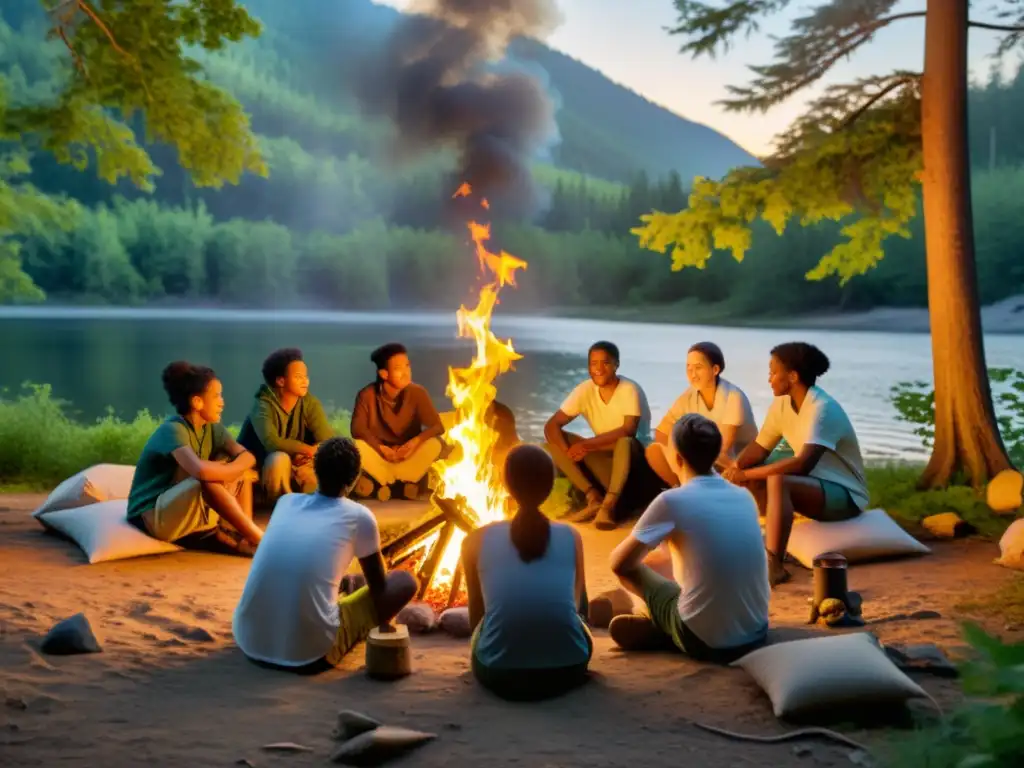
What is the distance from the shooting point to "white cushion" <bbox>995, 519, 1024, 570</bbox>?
6.99 meters

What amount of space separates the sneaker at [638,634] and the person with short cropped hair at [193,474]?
9.30 feet

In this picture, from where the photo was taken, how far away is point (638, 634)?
5145mm

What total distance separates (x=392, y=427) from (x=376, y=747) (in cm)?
527

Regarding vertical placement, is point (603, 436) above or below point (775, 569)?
above

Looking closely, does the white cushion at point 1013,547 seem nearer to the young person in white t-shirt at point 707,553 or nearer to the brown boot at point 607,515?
the brown boot at point 607,515

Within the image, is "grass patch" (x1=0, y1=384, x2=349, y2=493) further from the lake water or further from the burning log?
the lake water

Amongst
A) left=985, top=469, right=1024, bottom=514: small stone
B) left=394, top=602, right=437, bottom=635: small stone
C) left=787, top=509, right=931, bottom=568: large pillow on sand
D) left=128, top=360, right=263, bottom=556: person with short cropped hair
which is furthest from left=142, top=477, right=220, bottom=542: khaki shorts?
left=985, top=469, right=1024, bottom=514: small stone

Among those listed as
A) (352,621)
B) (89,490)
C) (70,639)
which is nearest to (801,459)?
(352,621)

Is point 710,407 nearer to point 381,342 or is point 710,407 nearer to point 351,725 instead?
point 351,725

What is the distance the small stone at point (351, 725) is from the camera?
3.98 meters

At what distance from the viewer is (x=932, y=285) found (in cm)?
926

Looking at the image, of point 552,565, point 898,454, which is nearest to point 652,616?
point 552,565

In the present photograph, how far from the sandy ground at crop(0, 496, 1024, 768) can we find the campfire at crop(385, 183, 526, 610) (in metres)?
0.76

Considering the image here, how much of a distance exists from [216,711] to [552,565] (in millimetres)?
1460
